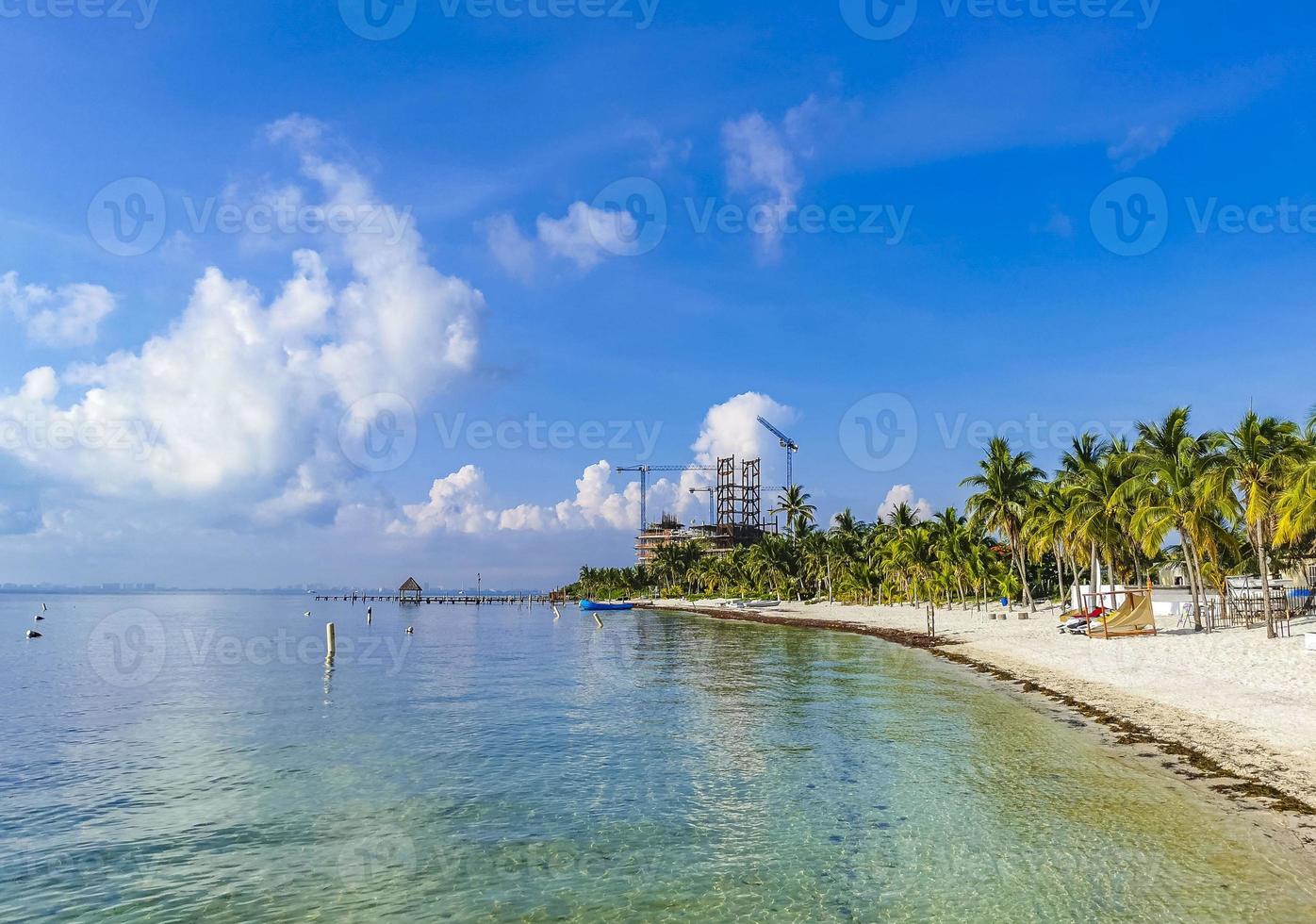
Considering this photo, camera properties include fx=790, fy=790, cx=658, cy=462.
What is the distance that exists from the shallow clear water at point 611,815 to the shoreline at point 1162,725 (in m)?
1.01

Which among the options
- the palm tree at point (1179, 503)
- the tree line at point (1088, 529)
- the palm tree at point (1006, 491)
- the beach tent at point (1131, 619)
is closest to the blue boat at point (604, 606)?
the tree line at point (1088, 529)

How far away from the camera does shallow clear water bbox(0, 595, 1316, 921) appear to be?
39.9 feet

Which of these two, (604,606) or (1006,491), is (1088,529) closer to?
(1006,491)

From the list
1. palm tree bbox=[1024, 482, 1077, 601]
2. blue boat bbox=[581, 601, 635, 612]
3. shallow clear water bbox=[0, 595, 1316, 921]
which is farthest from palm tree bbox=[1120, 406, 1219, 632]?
blue boat bbox=[581, 601, 635, 612]

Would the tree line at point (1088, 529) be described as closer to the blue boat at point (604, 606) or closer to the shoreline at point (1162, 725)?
the shoreline at point (1162, 725)

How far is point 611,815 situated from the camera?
16.8 m

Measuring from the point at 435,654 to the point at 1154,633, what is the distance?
159ft

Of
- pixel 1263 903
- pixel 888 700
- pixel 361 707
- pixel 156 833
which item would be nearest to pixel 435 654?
pixel 361 707

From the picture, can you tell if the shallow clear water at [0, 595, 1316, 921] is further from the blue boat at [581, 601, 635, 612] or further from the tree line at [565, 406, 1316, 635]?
the blue boat at [581, 601, 635, 612]

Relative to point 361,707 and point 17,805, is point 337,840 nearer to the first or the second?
point 17,805

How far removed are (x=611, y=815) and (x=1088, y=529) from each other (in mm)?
48448

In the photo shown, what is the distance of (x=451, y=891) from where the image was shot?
1266 cm

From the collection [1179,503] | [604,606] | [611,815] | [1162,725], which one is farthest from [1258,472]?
[604,606]

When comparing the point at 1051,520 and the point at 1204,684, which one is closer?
the point at 1204,684
